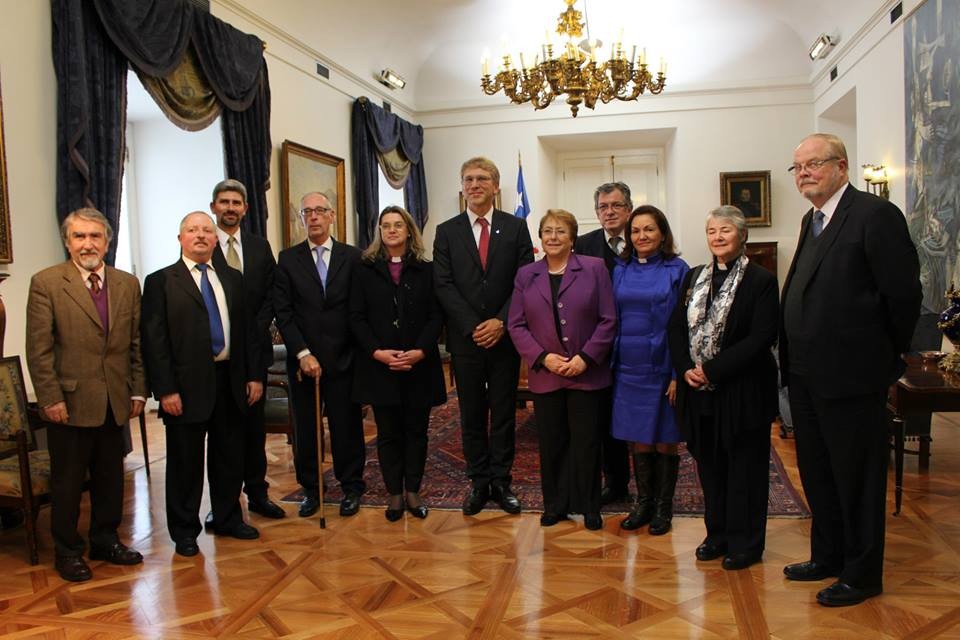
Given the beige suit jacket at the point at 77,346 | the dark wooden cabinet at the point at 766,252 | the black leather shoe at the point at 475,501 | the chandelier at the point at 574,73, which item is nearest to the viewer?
the beige suit jacket at the point at 77,346

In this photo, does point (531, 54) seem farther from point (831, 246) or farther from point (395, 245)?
point (831, 246)

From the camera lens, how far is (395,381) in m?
3.75

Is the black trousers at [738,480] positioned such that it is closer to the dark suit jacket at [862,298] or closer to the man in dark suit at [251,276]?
the dark suit jacket at [862,298]

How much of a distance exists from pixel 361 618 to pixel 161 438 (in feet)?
12.3

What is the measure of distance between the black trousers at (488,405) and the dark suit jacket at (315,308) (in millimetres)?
599

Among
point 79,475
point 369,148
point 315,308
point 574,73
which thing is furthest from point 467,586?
point 369,148

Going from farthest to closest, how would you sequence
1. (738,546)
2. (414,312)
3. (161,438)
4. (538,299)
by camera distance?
1. (161,438)
2. (414,312)
3. (538,299)
4. (738,546)

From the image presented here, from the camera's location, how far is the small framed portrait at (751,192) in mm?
9852

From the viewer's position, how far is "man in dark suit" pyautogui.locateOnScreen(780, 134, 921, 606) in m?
2.60

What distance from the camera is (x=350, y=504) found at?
12.9 ft

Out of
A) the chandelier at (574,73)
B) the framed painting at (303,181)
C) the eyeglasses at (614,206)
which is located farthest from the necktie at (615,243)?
the framed painting at (303,181)

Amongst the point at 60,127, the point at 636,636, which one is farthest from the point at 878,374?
the point at 60,127

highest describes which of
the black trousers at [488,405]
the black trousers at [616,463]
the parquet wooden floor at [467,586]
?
the black trousers at [488,405]

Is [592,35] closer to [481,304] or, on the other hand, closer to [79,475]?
[481,304]
